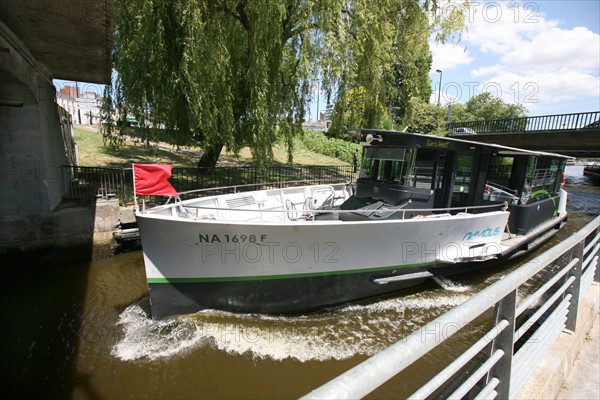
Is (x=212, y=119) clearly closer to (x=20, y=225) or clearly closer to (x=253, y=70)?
(x=253, y=70)

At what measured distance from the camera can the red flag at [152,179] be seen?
5590 millimetres

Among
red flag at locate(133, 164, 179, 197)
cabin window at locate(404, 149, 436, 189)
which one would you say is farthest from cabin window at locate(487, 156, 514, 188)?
red flag at locate(133, 164, 179, 197)

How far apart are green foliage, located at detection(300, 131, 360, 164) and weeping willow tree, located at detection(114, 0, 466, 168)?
16038 mm

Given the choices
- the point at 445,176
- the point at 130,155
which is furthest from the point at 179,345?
the point at 130,155

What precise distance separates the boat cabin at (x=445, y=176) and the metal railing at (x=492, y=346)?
130 inches

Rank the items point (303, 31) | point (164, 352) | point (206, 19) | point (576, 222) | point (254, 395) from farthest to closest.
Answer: point (576, 222) < point (303, 31) < point (206, 19) < point (164, 352) < point (254, 395)

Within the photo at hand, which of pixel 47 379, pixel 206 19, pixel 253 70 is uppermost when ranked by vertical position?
pixel 206 19

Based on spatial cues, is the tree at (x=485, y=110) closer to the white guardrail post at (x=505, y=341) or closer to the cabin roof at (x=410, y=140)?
the cabin roof at (x=410, y=140)

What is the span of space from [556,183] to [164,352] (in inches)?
506

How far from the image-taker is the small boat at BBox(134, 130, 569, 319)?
220 inches

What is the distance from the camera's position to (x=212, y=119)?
10.2 metres

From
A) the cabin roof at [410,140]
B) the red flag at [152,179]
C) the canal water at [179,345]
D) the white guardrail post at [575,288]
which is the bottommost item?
the canal water at [179,345]

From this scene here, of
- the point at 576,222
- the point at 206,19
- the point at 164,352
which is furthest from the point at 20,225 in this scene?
the point at 576,222

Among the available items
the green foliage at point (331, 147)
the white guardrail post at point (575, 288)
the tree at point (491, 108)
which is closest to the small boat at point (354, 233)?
the white guardrail post at point (575, 288)
